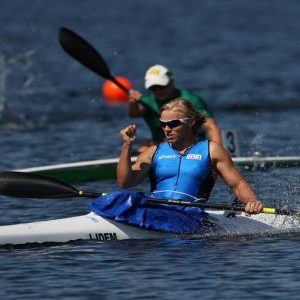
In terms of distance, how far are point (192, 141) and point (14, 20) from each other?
1613 inches

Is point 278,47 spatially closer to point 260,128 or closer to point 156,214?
point 260,128

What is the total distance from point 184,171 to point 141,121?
12086 mm

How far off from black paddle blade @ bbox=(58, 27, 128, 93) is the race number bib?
2.15 meters

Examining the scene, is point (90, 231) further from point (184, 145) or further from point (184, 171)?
point (184, 145)

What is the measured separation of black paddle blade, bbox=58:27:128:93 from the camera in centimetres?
1762

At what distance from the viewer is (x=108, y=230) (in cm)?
1330

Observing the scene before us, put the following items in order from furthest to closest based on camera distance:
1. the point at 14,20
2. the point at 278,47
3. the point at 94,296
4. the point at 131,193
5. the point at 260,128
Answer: the point at 14,20
the point at 278,47
the point at 260,128
the point at 131,193
the point at 94,296

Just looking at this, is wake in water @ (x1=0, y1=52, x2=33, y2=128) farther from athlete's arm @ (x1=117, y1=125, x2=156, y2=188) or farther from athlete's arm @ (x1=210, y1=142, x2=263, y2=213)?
athlete's arm @ (x1=210, y1=142, x2=263, y2=213)

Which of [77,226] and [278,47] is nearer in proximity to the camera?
[77,226]

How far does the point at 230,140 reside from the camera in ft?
63.4

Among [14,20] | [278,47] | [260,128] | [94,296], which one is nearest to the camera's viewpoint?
[94,296]

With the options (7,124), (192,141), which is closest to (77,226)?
(192,141)

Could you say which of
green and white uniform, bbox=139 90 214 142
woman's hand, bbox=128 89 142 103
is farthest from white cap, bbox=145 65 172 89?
woman's hand, bbox=128 89 142 103

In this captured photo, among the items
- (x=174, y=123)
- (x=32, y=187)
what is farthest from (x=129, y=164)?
(x=32, y=187)
